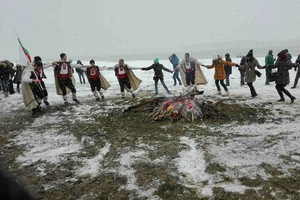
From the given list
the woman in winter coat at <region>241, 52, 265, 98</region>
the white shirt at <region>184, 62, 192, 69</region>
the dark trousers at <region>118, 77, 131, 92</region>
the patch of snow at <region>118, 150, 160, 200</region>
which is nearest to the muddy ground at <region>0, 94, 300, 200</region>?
the patch of snow at <region>118, 150, 160, 200</region>

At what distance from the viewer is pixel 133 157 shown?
19.1 ft

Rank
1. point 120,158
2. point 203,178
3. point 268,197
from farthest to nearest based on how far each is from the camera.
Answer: point 120,158 → point 203,178 → point 268,197

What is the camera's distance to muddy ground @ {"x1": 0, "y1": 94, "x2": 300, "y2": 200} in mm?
4367

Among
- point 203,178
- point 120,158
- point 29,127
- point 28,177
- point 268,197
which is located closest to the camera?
point 268,197

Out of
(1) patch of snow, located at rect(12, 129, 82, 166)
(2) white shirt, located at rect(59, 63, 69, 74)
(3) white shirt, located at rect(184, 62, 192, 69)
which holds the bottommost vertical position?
(1) patch of snow, located at rect(12, 129, 82, 166)

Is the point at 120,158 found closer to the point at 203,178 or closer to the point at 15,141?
the point at 203,178

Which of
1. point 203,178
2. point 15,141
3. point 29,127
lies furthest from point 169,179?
point 29,127

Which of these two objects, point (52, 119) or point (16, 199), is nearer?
point (16, 199)

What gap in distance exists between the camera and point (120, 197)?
430 centimetres

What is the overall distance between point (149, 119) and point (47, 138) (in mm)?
3072

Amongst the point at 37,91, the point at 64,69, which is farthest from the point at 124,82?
the point at 37,91

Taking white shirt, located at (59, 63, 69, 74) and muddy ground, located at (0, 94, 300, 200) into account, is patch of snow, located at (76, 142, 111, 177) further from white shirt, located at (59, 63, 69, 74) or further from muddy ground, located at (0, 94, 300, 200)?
white shirt, located at (59, 63, 69, 74)

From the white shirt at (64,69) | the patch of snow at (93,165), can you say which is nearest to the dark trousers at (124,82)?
the white shirt at (64,69)

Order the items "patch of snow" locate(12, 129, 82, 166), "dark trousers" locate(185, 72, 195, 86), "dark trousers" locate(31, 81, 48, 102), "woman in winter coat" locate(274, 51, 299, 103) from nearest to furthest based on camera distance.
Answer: "patch of snow" locate(12, 129, 82, 166)
"woman in winter coat" locate(274, 51, 299, 103)
"dark trousers" locate(31, 81, 48, 102)
"dark trousers" locate(185, 72, 195, 86)
